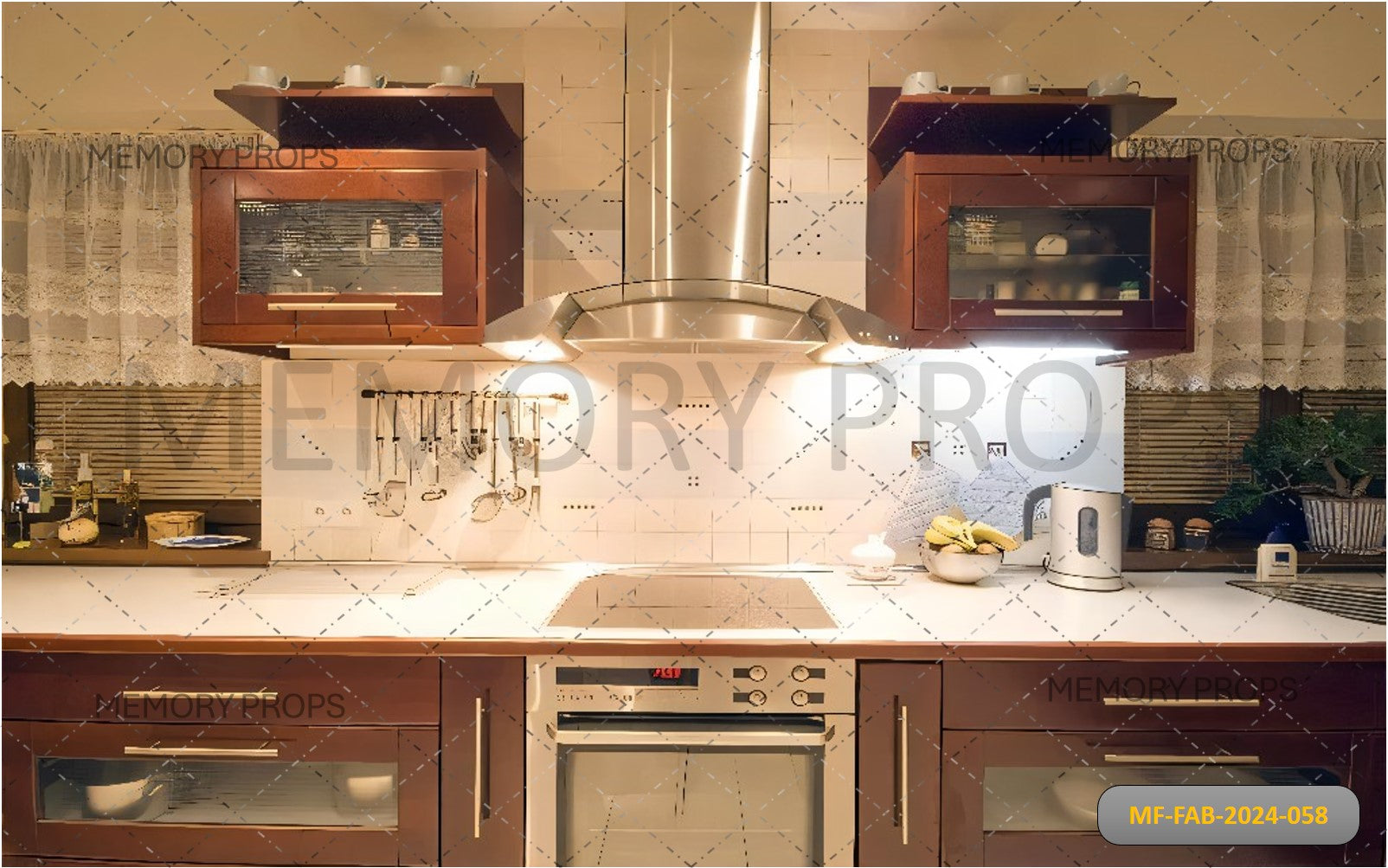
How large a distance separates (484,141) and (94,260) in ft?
3.88

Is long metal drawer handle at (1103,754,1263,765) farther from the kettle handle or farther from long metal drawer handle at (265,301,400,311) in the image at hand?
long metal drawer handle at (265,301,400,311)

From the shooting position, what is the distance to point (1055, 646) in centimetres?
165

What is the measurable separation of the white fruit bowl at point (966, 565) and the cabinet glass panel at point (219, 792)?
1393 millimetres

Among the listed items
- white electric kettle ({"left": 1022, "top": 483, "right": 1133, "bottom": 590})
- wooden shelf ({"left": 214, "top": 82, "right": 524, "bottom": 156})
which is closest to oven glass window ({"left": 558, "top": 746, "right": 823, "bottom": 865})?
white electric kettle ({"left": 1022, "top": 483, "right": 1133, "bottom": 590})

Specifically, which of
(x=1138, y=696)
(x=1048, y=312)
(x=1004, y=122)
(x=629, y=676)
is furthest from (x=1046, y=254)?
(x=629, y=676)

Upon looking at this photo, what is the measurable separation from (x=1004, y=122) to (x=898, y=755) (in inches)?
61.3

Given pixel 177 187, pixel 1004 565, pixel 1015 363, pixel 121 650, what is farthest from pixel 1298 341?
pixel 177 187

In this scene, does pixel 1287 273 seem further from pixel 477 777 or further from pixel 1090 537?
pixel 477 777

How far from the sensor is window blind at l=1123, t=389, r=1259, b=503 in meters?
2.43

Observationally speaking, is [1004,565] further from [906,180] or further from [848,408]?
[906,180]

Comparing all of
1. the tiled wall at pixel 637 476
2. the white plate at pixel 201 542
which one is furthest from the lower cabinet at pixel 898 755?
the white plate at pixel 201 542

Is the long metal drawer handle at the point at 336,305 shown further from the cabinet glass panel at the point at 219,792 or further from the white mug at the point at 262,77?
the cabinet glass panel at the point at 219,792

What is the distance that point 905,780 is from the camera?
166 cm

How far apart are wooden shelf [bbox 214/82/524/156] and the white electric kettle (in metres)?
1.77
